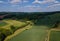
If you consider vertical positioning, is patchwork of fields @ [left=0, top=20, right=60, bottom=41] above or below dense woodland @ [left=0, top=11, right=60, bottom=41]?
below

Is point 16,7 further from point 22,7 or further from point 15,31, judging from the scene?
point 15,31

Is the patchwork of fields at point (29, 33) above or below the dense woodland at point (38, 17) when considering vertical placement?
below

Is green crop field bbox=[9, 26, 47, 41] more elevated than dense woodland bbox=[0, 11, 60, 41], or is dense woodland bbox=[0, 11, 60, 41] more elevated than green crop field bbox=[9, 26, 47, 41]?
dense woodland bbox=[0, 11, 60, 41]

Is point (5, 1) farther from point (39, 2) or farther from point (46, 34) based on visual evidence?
point (46, 34)

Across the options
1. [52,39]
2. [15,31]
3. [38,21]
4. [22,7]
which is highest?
[22,7]

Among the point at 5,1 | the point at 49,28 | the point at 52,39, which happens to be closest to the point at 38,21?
the point at 49,28

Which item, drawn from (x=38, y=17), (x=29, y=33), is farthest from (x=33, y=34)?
(x=38, y=17)

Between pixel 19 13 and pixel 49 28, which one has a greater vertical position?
pixel 19 13
